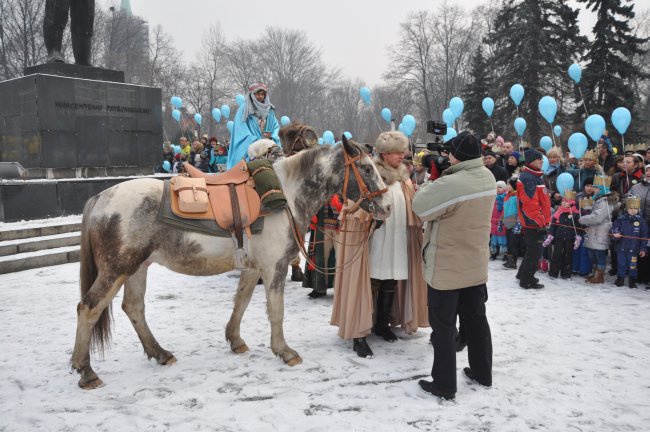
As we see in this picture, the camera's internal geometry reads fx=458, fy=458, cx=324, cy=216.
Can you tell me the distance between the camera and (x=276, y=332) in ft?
13.4

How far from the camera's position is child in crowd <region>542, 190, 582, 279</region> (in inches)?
293

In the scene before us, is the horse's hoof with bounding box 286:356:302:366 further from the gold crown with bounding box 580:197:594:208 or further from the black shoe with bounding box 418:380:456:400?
the gold crown with bounding box 580:197:594:208

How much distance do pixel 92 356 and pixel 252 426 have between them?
2.05 meters

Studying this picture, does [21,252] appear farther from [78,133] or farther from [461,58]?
[461,58]

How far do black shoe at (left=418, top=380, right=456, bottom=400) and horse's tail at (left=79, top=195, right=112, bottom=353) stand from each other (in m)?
2.62

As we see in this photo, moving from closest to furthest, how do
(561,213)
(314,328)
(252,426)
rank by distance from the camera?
1. (252,426)
2. (314,328)
3. (561,213)

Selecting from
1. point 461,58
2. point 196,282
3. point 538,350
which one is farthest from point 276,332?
point 461,58

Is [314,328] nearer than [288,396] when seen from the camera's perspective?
No

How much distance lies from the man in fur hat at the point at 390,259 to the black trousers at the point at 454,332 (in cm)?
69

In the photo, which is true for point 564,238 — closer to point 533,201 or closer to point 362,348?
point 533,201

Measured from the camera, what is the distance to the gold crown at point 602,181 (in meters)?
7.30

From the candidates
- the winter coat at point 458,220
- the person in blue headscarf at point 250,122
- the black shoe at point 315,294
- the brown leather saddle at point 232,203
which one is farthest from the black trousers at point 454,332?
the person in blue headscarf at point 250,122

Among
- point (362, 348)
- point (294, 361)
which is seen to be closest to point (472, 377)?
point (362, 348)

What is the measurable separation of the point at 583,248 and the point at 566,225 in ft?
1.48
